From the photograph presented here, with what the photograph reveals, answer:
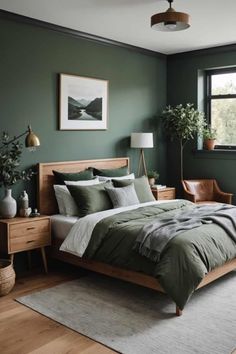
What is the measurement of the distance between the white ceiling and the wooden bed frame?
1.65 metres

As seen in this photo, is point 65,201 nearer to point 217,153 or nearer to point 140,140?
point 140,140

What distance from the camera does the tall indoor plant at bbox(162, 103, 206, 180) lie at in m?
6.15

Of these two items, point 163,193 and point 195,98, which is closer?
point 163,193

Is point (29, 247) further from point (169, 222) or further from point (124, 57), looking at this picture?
point (124, 57)

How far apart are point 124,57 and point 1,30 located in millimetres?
2040

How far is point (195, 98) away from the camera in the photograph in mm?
6477

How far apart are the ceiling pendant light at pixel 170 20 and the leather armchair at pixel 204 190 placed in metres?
2.68

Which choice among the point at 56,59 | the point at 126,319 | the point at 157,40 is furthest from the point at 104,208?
the point at 157,40

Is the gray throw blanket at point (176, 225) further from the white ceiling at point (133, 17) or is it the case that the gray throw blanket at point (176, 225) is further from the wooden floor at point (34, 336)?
the white ceiling at point (133, 17)

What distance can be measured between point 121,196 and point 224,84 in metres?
2.81

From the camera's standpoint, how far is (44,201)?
15.8 feet

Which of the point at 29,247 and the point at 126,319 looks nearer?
the point at 126,319

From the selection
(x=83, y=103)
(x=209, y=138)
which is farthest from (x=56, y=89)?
(x=209, y=138)

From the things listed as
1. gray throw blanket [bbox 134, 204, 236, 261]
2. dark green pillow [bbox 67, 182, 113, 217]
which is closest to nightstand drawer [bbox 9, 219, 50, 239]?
dark green pillow [bbox 67, 182, 113, 217]
